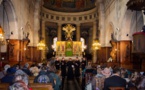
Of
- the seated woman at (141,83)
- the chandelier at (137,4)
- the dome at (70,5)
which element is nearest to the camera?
the seated woman at (141,83)

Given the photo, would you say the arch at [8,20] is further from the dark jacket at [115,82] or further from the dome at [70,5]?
the dome at [70,5]

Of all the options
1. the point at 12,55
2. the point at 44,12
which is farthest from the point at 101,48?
the point at 12,55

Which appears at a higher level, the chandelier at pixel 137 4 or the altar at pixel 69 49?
the chandelier at pixel 137 4

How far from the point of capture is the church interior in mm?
16953

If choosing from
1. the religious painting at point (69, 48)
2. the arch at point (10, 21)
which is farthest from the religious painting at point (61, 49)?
the arch at point (10, 21)

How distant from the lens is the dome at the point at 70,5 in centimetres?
3534

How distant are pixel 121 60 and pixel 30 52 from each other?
11443 mm

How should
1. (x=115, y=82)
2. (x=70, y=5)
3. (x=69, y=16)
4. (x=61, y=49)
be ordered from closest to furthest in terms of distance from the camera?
(x=115, y=82), (x=61, y=49), (x=69, y=16), (x=70, y=5)

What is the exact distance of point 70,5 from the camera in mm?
37562

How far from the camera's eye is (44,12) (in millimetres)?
33656

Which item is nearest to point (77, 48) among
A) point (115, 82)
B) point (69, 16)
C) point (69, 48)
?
point (69, 48)

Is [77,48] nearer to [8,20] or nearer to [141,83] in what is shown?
[8,20]

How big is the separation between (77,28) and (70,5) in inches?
168

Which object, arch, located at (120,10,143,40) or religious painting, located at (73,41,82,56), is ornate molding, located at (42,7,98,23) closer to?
religious painting, located at (73,41,82,56)
